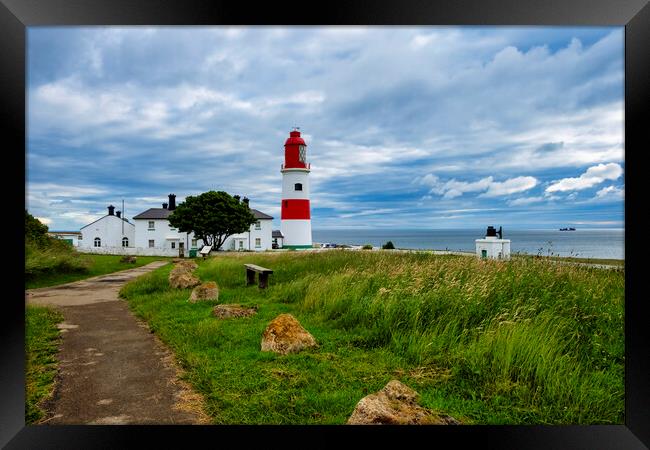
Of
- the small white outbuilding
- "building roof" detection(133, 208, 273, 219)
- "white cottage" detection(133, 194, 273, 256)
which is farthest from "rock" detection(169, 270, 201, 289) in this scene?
"building roof" detection(133, 208, 273, 219)

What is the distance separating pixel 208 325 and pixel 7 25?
352cm

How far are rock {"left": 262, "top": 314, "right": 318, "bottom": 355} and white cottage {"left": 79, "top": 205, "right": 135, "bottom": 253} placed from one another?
2937 cm

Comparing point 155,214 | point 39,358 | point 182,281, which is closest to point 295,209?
point 155,214

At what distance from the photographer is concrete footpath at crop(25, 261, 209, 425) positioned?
2.79 metres

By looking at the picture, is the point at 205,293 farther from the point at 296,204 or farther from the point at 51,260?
the point at 296,204

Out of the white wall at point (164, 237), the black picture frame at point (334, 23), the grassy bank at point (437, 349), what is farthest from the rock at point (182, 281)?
the white wall at point (164, 237)

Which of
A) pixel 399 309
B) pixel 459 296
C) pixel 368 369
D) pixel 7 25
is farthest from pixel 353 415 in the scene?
pixel 7 25

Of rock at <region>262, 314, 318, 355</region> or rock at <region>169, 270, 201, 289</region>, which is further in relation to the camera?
rock at <region>169, 270, 201, 289</region>

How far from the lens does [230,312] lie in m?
5.46

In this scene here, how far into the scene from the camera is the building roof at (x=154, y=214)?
31.6m

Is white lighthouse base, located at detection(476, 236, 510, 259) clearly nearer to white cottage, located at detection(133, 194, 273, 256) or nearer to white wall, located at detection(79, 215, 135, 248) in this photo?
white cottage, located at detection(133, 194, 273, 256)

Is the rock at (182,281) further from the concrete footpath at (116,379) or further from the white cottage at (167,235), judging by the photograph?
the white cottage at (167,235)

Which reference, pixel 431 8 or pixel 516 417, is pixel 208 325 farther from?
pixel 431 8

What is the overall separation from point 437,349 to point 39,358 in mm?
4033
